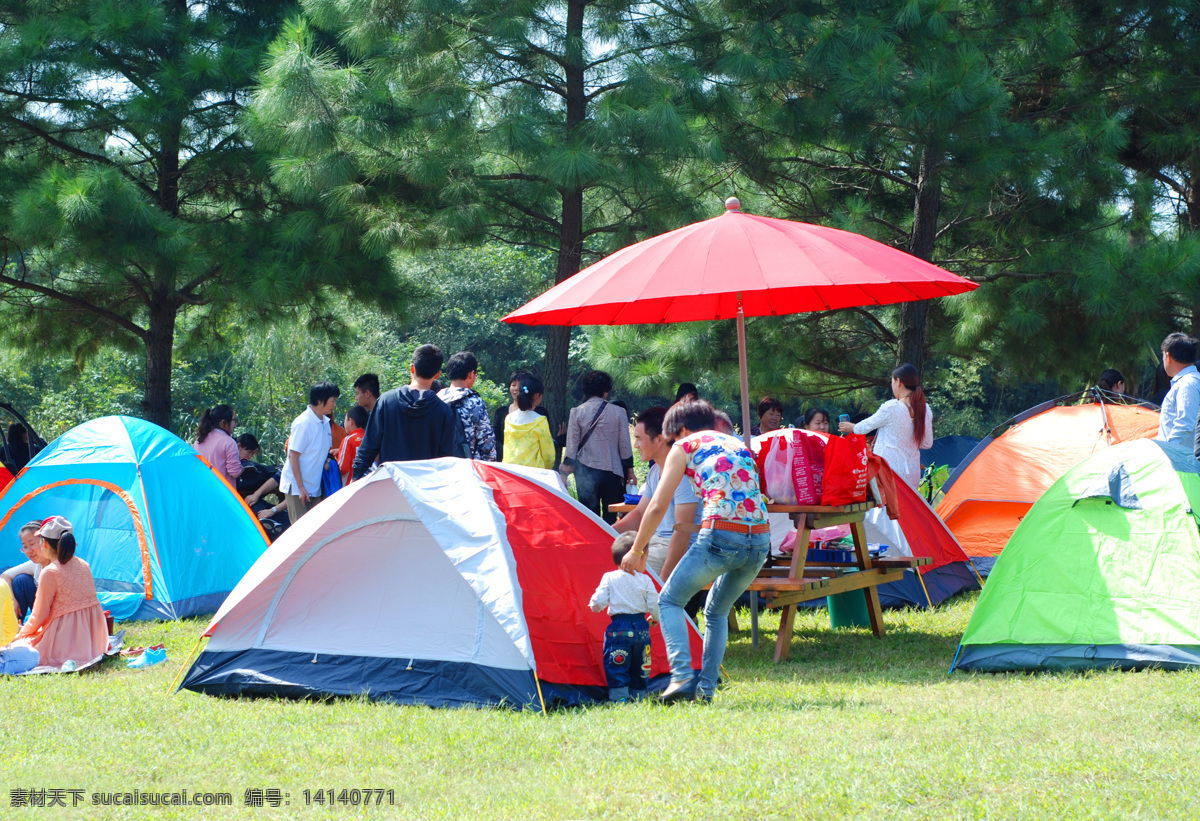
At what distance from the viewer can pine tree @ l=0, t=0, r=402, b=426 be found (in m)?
9.82

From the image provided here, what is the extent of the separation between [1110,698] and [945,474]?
6.12 metres

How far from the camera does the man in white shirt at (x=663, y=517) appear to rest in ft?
16.1

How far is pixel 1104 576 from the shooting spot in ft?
16.8

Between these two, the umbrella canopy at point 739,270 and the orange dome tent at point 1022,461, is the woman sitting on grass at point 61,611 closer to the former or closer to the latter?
the umbrella canopy at point 739,270

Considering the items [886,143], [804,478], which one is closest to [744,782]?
[804,478]

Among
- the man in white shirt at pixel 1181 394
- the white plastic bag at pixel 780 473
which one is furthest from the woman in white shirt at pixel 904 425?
the white plastic bag at pixel 780 473

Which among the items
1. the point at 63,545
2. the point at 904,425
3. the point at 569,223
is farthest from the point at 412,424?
the point at 569,223

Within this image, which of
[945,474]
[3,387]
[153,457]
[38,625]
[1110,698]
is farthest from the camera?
[3,387]

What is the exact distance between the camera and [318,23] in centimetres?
947

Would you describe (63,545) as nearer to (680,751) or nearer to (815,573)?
(680,751)

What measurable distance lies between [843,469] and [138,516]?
15.2ft

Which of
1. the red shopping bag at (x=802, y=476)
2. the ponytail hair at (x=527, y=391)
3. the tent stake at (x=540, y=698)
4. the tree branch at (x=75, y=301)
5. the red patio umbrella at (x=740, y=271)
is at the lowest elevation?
the tent stake at (x=540, y=698)

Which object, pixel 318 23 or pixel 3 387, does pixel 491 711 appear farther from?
pixel 3 387

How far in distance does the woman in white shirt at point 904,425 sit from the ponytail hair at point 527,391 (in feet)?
7.73
